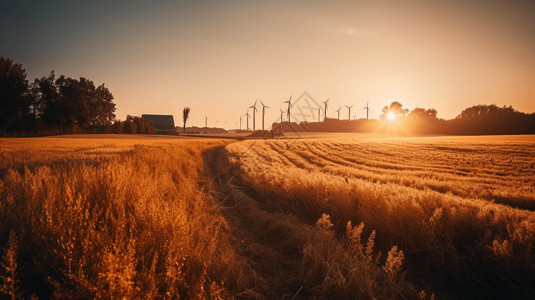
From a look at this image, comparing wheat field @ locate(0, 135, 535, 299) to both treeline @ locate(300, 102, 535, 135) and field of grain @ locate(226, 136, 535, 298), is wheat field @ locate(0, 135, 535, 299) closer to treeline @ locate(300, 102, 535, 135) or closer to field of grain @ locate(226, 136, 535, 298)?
field of grain @ locate(226, 136, 535, 298)

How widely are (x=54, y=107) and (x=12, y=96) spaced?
29.9ft

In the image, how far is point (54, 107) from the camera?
4847 cm

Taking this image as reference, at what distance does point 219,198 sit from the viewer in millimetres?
8125

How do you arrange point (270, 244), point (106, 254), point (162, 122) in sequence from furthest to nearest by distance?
point (162, 122)
point (270, 244)
point (106, 254)

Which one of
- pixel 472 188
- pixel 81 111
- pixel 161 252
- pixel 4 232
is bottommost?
pixel 472 188

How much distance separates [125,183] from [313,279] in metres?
4.02

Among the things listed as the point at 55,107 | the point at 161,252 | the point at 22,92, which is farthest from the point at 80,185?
the point at 55,107

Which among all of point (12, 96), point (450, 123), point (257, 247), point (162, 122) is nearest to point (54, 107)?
point (12, 96)

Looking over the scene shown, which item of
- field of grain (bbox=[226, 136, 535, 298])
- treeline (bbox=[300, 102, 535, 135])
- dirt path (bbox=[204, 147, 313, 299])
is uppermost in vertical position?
treeline (bbox=[300, 102, 535, 135])

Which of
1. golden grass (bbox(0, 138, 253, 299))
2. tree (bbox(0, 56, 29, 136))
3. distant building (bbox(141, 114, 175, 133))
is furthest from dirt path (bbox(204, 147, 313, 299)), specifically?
distant building (bbox(141, 114, 175, 133))

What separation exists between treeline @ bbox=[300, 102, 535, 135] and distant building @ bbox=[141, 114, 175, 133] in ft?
176

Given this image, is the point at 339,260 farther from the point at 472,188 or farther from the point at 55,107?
the point at 55,107

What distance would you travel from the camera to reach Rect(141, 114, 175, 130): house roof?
8694 cm

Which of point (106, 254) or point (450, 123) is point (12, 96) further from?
point (450, 123)
